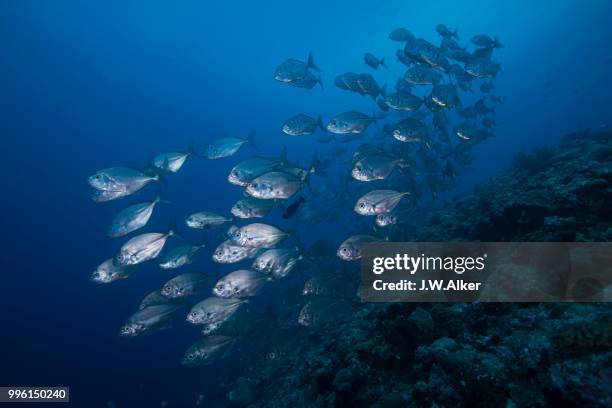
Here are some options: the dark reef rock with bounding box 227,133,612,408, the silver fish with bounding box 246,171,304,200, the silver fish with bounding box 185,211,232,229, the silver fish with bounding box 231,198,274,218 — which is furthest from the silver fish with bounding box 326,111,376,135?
the dark reef rock with bounding box 227,133,612,408

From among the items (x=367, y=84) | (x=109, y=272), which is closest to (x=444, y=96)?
(x=367, y=84)

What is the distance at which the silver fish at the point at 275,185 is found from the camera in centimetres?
664

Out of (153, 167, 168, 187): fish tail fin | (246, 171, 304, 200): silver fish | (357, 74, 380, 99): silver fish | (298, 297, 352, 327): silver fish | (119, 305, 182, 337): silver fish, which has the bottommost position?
(119, 305, 182, 337): silver fish

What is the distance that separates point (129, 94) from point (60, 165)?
73.9ft

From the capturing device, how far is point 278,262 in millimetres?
7391

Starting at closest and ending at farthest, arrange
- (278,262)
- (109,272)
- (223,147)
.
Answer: (278,262), (109,272), (223,147)

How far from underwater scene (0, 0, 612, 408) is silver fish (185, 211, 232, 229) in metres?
0.06

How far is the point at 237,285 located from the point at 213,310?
0.73 metres

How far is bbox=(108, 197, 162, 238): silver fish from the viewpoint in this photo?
7086mm

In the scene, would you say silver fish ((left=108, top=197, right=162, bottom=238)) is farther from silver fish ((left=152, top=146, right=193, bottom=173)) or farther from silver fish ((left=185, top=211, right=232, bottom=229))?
silver fish ((left=152, top=146, right=193, bottom=173))

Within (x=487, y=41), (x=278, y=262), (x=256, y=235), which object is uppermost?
(x=487, y=41)

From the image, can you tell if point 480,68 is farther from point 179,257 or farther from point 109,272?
point 109,272

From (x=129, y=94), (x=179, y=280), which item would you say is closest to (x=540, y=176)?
(x=179, y=280)

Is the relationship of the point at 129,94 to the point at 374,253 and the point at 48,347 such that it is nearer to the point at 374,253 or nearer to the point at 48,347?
the point at 48,347
